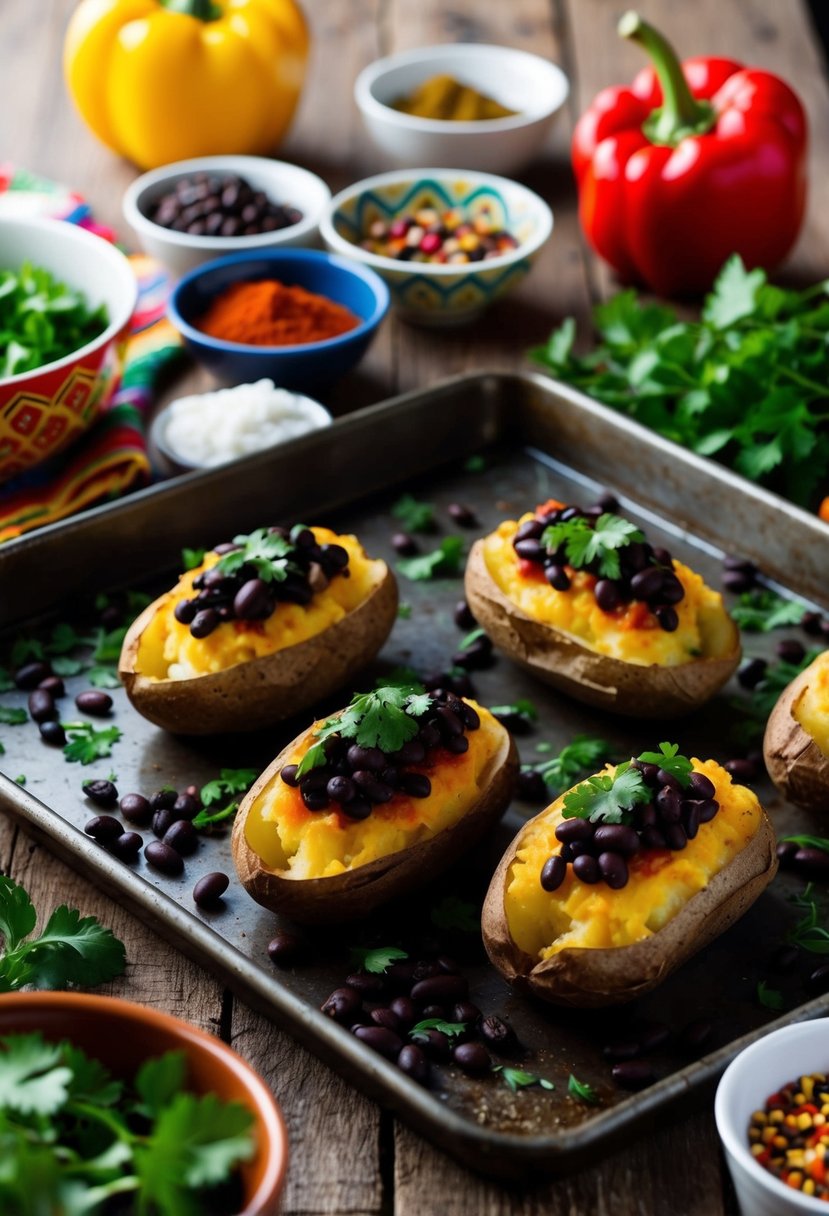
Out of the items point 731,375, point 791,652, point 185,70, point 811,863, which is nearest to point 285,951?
point 811,863

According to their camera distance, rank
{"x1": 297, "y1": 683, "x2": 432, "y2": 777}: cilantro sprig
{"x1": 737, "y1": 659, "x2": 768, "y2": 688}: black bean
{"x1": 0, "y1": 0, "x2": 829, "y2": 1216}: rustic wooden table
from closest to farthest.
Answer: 1. {"x1": 0, "y1": 0, "x2": 829, "y2": 1216}: rustic wooden table
2. {"x1": 297, "y1": 683, "x2": 432, "y2": 777}: cilantro sprig
3. {"x1": 737, "y1": 659, "x2": 768, "y2": 688}: black bean

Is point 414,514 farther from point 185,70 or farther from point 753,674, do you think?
point 185,70

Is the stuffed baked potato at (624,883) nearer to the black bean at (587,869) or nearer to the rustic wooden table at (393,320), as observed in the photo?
the black bean at (587,869)

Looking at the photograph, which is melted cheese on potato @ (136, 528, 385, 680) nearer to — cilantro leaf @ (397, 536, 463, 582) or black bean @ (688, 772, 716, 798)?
cilantro leaf @ (397, 536, 463, 582)

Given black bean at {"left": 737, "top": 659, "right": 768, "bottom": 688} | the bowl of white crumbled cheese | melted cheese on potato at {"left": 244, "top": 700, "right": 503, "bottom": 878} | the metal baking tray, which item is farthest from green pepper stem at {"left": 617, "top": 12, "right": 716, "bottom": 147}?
melted cheese on potato at {"left": 244, "top": 700, "right": 503, "bottom": 878}

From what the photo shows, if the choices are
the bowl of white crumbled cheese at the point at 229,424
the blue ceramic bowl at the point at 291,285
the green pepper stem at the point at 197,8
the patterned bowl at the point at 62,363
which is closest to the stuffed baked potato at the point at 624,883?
the bowl of white crumbled cheese at the point at 229,424

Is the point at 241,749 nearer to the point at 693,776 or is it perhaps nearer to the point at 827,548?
the point at 693,776
